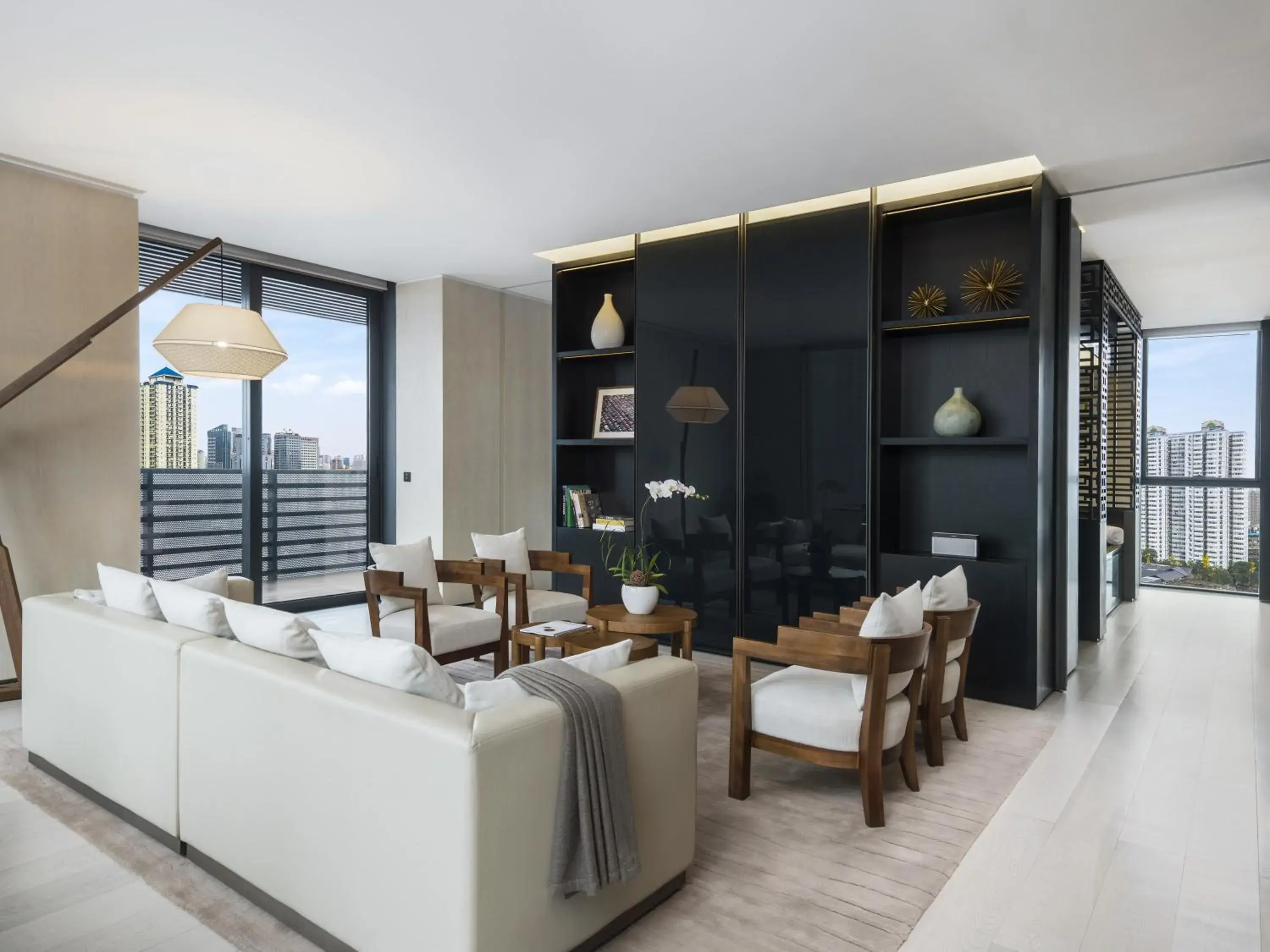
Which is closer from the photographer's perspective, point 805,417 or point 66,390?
point 66,390

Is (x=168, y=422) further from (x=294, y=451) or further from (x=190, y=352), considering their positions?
(x=190, y=352)

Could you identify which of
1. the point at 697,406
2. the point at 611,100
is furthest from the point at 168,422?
the point at 611,100

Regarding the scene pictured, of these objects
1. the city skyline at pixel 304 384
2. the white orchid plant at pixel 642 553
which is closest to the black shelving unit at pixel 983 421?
the white orchid plant at pixel 642 553

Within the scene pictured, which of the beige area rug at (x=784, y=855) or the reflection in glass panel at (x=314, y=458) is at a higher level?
the reflection in glass panel at (x=314, y=458)

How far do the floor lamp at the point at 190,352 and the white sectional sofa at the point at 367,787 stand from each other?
1.26 metres

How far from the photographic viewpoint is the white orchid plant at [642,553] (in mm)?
4258

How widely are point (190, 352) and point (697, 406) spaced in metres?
2.54

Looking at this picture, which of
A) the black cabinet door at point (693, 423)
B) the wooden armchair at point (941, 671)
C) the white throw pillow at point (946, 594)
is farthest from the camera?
the black cabinet door at point (693, 423)

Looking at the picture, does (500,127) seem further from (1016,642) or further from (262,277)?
(1016,642)

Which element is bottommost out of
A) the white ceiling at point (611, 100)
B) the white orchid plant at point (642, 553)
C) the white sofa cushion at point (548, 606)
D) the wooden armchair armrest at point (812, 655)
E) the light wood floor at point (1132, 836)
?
the light wood floor at point (1132, 836)

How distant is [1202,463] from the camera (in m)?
8.34

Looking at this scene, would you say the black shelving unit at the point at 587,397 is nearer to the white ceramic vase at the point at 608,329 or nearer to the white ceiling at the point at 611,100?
the white ceramic vase at the point at 608,329

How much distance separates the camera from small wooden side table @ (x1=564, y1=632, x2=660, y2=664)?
11.0ft

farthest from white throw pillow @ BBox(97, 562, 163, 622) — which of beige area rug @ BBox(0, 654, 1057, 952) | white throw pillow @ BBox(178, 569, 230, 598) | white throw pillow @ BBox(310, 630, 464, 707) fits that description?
white throw pillow @ BBox(310, 630, 464, 707)
